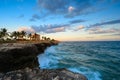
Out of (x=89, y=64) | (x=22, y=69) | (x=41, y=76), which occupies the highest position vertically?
(x=22, y=69)

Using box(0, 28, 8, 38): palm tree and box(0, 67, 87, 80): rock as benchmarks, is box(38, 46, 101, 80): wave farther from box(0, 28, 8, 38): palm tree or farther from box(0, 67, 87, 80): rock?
box(0, 28, 8, 38): palm tree

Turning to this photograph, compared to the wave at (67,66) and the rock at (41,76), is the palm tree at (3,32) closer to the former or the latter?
the wave at (67,66)

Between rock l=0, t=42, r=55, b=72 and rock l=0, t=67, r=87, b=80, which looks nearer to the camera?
rock l=0, t=67, r=87, b=80

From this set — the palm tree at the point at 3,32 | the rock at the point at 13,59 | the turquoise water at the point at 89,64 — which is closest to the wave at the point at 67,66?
the turquoise water at the point at 89,64

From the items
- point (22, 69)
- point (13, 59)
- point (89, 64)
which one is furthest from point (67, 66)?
point (22, 69)

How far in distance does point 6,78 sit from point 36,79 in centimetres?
108

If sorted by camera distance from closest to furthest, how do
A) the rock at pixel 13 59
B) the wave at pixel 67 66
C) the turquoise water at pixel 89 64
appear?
the wave at pixel 67 66 < the turquoise water at pixel 89 64 < the rock at pixel 13 59

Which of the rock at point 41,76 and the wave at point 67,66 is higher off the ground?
the rock at point 41,76

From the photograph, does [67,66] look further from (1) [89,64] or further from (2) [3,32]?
(2) [3,32]

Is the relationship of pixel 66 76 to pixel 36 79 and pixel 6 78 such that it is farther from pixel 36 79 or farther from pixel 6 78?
pixel 6 78

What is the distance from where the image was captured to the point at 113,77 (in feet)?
44.7

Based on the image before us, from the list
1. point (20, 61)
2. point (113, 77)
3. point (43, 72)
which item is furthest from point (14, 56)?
point (43, 72)

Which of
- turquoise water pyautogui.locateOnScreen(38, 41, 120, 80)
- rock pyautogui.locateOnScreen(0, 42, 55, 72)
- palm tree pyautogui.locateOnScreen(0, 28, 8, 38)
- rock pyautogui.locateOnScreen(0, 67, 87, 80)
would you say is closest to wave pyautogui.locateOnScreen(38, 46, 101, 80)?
turquoise water pyautogui.locateOnScreen(38, 41, 120, 80)

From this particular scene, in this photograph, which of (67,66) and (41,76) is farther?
(67,66)
